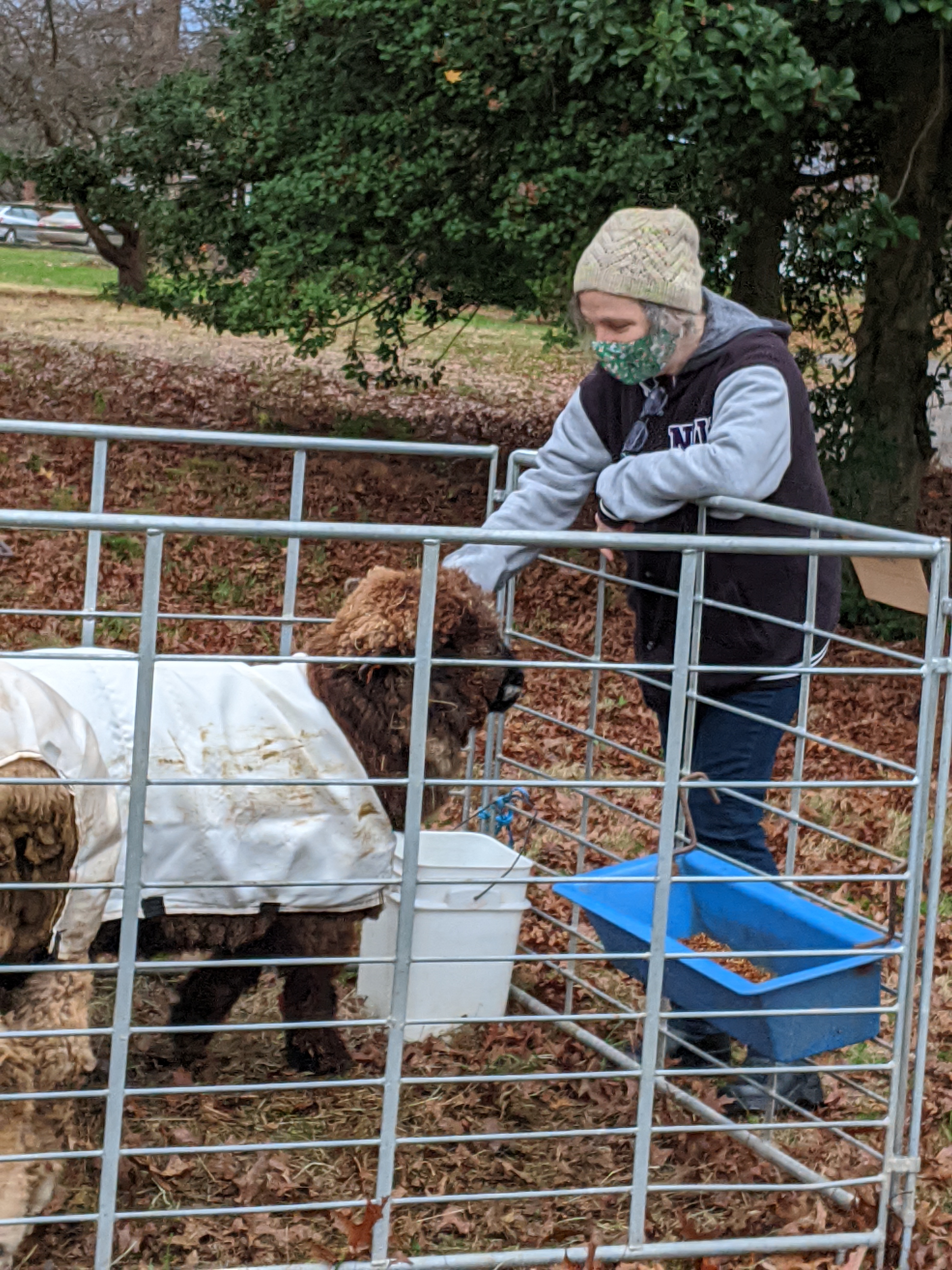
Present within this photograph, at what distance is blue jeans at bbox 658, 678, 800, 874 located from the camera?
12.9ft

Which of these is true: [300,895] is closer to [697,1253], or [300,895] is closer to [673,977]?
[673,977]

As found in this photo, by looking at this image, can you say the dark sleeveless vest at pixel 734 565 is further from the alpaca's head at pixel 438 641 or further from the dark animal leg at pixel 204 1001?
the dark animal leg at pixel 204 1001

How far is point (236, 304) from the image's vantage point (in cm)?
945

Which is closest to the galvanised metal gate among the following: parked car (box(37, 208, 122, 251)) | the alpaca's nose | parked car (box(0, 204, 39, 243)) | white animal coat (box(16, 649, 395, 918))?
the alpaca's nose

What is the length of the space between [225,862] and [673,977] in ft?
3.56

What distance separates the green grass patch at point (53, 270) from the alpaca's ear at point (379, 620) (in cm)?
1940

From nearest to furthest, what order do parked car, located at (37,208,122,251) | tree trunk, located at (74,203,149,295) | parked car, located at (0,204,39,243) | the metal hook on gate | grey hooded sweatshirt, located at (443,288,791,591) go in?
the metal hook on gate < grey hooded sweatshirt, located at (443,288,791,591) < tree trunk, located at (74,203,149,295) < parked car, located at (37,208,122,251) < parked car, located at (0,204,39,243)

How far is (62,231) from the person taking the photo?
89.5 feet

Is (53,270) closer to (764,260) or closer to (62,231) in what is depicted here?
(62,231)

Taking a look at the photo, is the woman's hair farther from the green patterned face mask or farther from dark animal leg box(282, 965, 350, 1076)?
dark animal leg box(282, 965, 350, 1076)

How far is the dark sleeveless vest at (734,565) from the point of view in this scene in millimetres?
3836

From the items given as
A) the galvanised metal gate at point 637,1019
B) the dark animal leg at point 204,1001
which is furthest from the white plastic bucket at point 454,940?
the dark animal leg at point 204,1001

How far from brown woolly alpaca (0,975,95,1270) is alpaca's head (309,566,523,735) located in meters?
1.01

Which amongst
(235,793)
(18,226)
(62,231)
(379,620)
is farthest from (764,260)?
(18,226)
